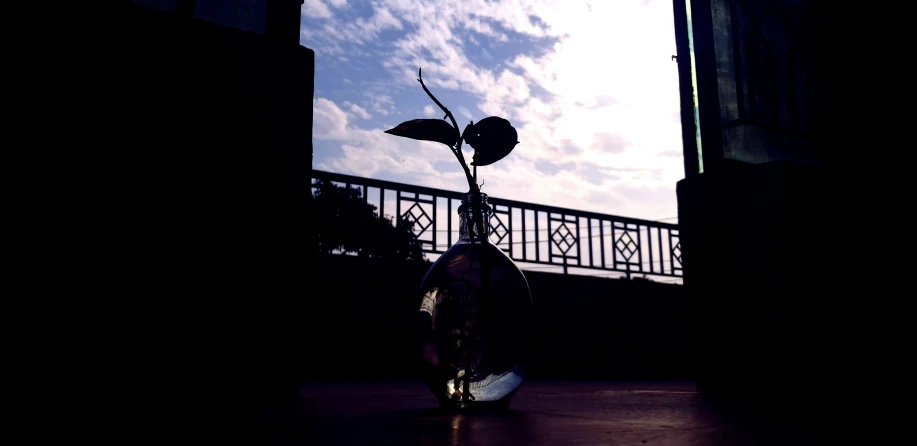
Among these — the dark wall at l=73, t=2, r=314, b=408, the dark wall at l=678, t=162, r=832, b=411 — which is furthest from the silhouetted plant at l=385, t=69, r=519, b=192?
the dark wall at l=678, t=162, r=832, b=411

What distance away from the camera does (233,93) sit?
1.13 meters

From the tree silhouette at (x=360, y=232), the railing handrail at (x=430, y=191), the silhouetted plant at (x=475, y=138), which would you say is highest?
the railing handrail at (x=430, y=191)

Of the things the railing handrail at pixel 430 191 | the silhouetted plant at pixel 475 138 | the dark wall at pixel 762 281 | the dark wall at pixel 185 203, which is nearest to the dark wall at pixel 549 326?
the railing handrail at pixel 430 191

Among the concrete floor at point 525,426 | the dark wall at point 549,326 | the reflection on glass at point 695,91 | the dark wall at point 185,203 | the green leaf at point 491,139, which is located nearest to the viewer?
the concrete floor at point 525,426

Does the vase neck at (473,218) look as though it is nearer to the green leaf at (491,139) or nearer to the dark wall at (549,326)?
the green leaf at (491,139)

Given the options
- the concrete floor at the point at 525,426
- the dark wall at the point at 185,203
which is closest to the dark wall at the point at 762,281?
the concrete floor at the point at 525,426

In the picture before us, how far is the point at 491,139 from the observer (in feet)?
3.51

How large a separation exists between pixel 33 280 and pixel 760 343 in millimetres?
1809

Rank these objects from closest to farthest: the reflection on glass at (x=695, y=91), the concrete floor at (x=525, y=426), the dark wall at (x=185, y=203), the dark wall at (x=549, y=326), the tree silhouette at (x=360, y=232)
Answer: the concrete floor at (x=525, y=426), the dark wall at (x=185, y=203), the reflection on glass at (x=695, y=91), the dark wall at (x=549, y=326), the tree silhouette at (x=360, y=232)

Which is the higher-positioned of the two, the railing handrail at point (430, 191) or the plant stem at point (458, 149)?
the railing handrail at point (430, 191)

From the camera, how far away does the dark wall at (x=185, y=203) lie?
3.16 feet

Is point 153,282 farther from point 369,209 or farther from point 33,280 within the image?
point 369,209

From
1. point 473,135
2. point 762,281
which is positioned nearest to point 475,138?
point 473,135

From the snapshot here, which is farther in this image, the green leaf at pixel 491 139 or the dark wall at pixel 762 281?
the dark wall at pixel 762 281
